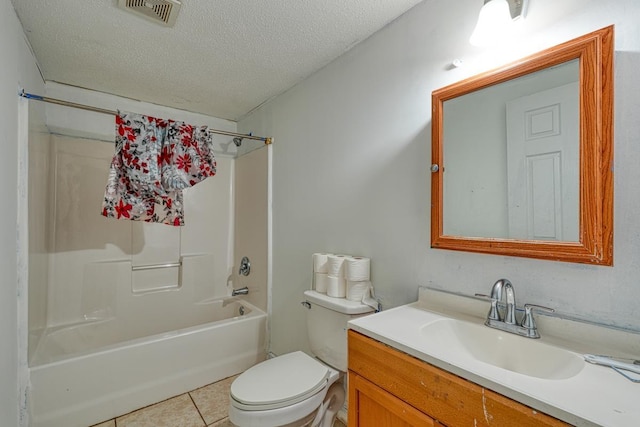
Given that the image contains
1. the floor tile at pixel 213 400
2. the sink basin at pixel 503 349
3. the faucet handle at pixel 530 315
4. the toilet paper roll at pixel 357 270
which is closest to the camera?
the sink basin at pixel 503 349

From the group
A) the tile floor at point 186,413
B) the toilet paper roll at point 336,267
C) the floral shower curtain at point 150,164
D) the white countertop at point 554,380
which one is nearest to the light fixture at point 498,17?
the white countertop at point 554,380

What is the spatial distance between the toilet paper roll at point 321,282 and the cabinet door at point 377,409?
0.57 metres

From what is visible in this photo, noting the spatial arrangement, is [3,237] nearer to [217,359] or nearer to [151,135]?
[151,135]

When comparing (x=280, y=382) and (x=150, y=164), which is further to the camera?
(x=150, y=164)

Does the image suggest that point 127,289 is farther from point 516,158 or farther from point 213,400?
point 516,158

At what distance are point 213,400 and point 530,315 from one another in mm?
1926

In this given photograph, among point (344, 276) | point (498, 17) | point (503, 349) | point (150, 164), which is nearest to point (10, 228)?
point (150, 164)

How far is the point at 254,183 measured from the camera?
103 inches

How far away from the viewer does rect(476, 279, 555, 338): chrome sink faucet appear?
0.94m

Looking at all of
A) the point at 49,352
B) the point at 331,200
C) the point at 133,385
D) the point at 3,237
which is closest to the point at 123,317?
the point at 49,352

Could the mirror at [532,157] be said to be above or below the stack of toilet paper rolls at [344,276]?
above

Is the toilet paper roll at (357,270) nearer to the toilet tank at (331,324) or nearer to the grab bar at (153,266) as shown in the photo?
the toilet tank at (331,324)

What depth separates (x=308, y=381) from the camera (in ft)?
4.44

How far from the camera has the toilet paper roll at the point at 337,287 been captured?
1546 millimetres
